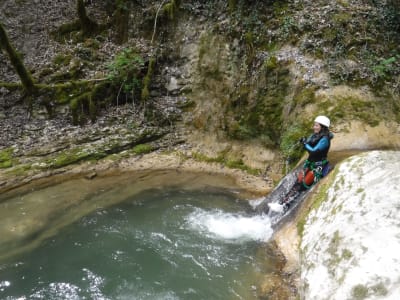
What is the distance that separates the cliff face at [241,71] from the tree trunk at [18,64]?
585 millimetres

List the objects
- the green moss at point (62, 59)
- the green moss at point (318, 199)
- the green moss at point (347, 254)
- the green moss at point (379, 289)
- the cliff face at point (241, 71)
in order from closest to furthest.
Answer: the green moss at point (379, 289)
the green moss at point (347, 254)
the green moss at point (318, 199)
the cliff face at point (241, 71)
the green moss at point (62, 59)

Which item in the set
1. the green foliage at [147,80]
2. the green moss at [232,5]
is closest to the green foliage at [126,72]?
the green foliage at [147,80]

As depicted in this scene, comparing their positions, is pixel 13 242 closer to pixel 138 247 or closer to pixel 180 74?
pixel 138 247

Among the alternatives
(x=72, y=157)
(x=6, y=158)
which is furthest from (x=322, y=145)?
(x=6, y=158)

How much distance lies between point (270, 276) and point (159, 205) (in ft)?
11.0

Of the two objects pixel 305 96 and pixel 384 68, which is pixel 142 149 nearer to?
pixel 305 96

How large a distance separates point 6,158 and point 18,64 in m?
2.80

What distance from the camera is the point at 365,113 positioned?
9445mm

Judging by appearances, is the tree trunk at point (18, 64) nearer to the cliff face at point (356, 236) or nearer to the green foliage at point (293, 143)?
the green foliage at point (293, 143)

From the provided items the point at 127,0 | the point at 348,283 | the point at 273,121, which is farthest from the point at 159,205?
the point at 127,0

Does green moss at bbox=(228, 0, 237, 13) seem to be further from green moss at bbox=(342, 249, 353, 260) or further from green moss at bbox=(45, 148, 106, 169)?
green moss at bbox=(342, 249, 353, 260)

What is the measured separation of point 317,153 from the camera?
753 cm

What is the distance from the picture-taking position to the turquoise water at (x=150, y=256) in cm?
623

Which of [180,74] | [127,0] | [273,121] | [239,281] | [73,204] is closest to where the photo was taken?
[239,281]
